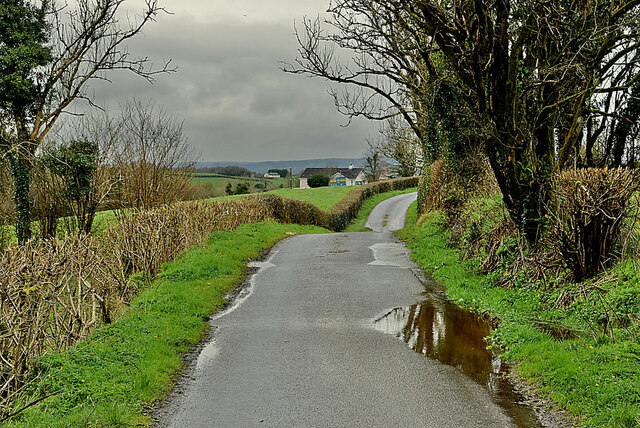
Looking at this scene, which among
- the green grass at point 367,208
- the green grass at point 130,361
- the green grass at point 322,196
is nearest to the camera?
the green grass at point 130,361

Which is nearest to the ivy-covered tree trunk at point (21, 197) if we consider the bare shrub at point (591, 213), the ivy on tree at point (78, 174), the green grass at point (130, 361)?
the ivy on tree at point (78, 174)

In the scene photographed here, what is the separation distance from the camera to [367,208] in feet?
165

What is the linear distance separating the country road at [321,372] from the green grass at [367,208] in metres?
26.6

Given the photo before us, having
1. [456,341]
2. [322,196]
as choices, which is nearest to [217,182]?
[322,196]

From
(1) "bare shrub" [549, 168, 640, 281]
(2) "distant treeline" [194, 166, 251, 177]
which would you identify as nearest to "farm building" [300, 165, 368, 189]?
(2) "distant treeline" [194, 166, 251, 177]

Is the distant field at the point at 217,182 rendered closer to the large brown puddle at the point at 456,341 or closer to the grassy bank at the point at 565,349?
the large brown puddle at the point at 456,341

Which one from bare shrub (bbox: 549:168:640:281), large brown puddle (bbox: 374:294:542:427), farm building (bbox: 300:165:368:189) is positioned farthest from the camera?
farm building (bbox: 300:165:368:189)

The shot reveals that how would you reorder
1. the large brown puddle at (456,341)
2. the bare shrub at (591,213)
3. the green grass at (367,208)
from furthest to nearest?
the green grass at (367,208) → the bare shrub at (591,213) → the large brown puddle at (456,341)

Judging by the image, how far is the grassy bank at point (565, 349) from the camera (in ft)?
17.0

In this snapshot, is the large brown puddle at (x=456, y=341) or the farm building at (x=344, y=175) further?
the farm building at (x=344, y=175)

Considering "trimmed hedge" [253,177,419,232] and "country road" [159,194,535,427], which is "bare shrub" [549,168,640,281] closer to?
"country road" [159,194,535,427]

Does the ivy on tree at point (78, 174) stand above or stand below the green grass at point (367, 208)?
above

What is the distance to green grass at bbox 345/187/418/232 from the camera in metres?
38.8

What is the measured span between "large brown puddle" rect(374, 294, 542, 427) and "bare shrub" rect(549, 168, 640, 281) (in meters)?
1.87
